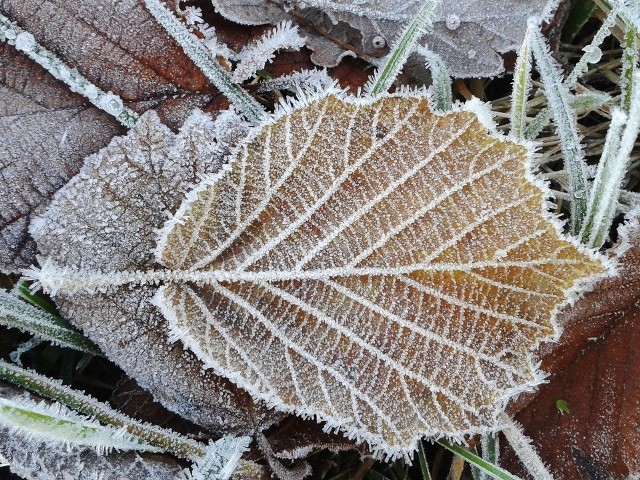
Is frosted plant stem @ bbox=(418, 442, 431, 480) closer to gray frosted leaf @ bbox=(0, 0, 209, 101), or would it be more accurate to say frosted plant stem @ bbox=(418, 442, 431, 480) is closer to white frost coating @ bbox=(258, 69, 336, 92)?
white frost coating @ bbox=(258, 69, 336, 92)

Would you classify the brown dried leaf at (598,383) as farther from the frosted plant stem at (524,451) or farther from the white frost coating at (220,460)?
the white frost coating at (220,460)

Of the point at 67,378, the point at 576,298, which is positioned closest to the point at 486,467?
the point at 576,298

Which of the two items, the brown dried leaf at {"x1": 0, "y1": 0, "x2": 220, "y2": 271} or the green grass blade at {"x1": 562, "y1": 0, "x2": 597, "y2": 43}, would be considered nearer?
the brown dried leaf at {"x1": 0, "y1": 0, "x2": 220, "y2": 271}

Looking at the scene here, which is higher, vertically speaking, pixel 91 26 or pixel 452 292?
pixel 91 26

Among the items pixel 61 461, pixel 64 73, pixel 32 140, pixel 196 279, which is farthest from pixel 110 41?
pixel 61 461

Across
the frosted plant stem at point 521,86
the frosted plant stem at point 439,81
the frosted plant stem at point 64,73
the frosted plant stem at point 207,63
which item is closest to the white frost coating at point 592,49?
the frosted plant stem at point 521,86

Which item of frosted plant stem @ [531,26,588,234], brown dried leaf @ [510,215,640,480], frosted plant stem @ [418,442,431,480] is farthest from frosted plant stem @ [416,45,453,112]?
frosted plant stem @ [418,442,431,480]

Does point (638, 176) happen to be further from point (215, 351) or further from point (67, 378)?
point (67, 378)
